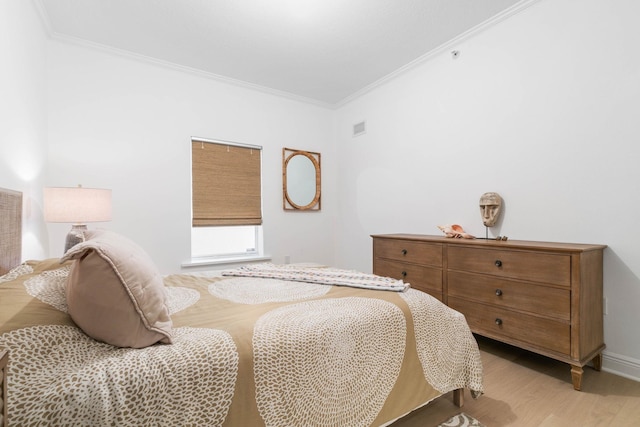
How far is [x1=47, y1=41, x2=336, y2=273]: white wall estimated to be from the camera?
2830 mm

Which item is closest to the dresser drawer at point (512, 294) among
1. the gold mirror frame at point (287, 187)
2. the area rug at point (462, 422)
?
the area rug at point (462, 422)

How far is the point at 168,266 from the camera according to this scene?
329cm

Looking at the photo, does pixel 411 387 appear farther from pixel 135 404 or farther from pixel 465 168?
pixel 465 168

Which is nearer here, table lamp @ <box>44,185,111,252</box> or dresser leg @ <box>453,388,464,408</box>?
dresser leg @ <box>453,388,464,408</box>

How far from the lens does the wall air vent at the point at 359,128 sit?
407 centimetres

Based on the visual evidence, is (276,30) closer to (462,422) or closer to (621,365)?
(462,422)

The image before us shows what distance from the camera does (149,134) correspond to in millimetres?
3195

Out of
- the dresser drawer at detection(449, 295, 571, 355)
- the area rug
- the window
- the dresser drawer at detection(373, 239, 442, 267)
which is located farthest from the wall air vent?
the area rug

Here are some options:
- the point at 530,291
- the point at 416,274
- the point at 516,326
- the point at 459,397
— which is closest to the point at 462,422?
the point at 459,397

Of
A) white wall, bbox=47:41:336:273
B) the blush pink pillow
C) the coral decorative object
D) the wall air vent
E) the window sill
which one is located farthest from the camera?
the wall air vent

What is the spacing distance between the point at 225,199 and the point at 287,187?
86 centimetres

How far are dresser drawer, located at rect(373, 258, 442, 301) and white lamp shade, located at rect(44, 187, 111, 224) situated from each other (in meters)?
2.60

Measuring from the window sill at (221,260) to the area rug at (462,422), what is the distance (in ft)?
9.03

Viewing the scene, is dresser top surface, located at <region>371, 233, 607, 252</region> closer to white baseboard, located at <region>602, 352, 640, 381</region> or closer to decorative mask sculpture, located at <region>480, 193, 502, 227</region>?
decorative mask sculpture, located at <region>480, 193, 502, 227</region>
